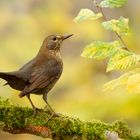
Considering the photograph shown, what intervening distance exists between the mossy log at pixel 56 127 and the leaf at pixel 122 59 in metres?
0.59

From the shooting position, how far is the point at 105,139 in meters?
3.68

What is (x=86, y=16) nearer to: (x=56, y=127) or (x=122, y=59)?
(x=122, y=59)

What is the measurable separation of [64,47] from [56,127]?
5.70 meters

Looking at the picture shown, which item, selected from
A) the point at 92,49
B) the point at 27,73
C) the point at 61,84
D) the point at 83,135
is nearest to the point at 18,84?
the point at 27,73

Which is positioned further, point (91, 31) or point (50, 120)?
point (91, 31)

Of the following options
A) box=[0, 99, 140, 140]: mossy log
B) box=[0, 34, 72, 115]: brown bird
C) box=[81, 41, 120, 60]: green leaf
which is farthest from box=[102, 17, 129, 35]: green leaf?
box=[0, 34, 72, 115]: brown bird

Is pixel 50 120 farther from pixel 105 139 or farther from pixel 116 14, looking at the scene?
pixel 116 14

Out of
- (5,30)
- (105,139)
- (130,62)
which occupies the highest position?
(130,62)

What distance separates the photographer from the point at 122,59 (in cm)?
329

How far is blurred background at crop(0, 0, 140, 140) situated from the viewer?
24.4 feet

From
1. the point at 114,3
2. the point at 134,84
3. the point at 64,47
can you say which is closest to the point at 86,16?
the point at 114,3

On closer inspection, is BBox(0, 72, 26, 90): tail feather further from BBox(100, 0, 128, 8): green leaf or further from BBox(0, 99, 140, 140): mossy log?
BBox(100, 0, 128, 8): green leaf

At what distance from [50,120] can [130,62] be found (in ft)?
2.86

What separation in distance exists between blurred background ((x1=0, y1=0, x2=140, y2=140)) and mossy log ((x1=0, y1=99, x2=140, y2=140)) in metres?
2.51
